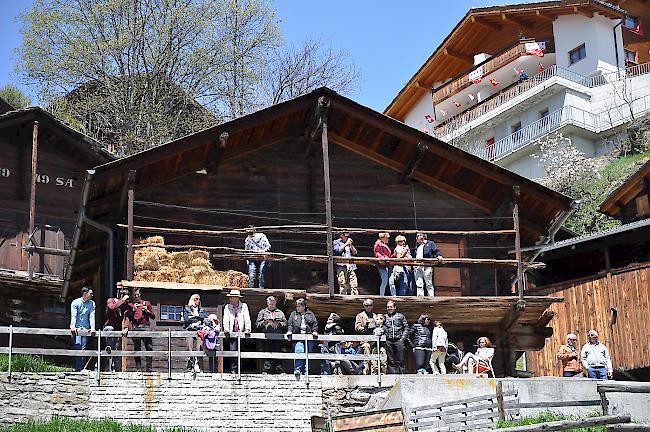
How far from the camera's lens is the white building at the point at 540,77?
55.1 metres

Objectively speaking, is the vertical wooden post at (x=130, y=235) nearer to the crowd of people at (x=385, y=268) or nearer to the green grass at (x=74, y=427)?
the crowd of people at (x=385, y=268)

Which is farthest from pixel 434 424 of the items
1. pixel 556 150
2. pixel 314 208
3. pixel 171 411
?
pixel 556 150

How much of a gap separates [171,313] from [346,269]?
12.9 ft

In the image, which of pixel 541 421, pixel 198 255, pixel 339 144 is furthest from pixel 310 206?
pixel 541 421

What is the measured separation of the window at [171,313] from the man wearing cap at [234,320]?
53.3 inches

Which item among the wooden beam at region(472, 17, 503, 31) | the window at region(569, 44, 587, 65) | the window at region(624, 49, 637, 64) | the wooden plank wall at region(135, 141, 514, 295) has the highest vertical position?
the wooden beam at region(472, 17, 503, 31)

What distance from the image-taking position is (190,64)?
1836 inches

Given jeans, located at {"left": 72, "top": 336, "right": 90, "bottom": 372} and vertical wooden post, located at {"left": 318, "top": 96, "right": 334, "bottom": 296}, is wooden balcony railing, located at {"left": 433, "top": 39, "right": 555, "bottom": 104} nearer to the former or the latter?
vertical wooden post, located at {"left": 318, "top": 96, "right": 334, "bottom": 296}

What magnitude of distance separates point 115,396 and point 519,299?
362 inches

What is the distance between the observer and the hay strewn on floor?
77.9ft

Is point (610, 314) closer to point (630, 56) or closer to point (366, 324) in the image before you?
point (366, 324)

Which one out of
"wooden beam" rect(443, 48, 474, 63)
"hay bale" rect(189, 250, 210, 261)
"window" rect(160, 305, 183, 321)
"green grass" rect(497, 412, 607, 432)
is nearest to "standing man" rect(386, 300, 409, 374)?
"green grass" rect(497, 412, 607, 432)

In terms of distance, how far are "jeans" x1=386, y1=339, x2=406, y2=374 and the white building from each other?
109 ft

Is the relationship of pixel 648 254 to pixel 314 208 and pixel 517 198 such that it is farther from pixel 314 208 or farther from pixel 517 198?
pixel 314 208
